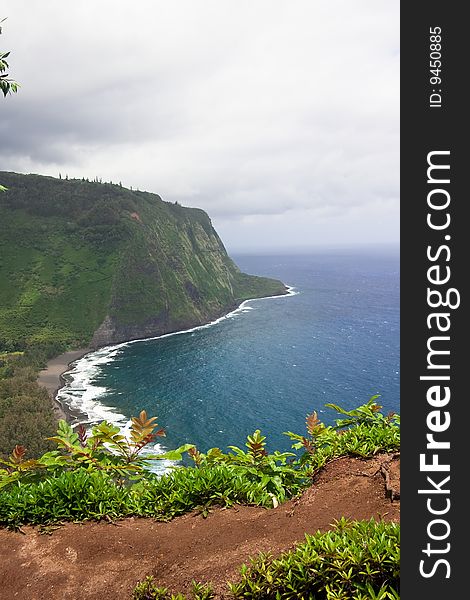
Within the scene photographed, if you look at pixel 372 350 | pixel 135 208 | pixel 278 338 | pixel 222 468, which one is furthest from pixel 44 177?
pixel 222 468

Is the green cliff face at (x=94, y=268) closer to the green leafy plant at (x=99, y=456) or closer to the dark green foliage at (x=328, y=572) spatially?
the green leafy plant at (x=99, y=456)

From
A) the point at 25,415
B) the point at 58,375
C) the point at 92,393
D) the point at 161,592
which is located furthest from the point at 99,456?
the point at 58,375

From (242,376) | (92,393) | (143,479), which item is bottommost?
(92,393)

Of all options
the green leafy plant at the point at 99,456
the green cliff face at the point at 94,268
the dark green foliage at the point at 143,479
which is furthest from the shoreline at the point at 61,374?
the dark green foliage at the point at 143,479

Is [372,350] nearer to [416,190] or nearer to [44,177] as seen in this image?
[416,190]

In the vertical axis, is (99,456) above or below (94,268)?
below

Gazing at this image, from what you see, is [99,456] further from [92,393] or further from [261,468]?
[92,393]
